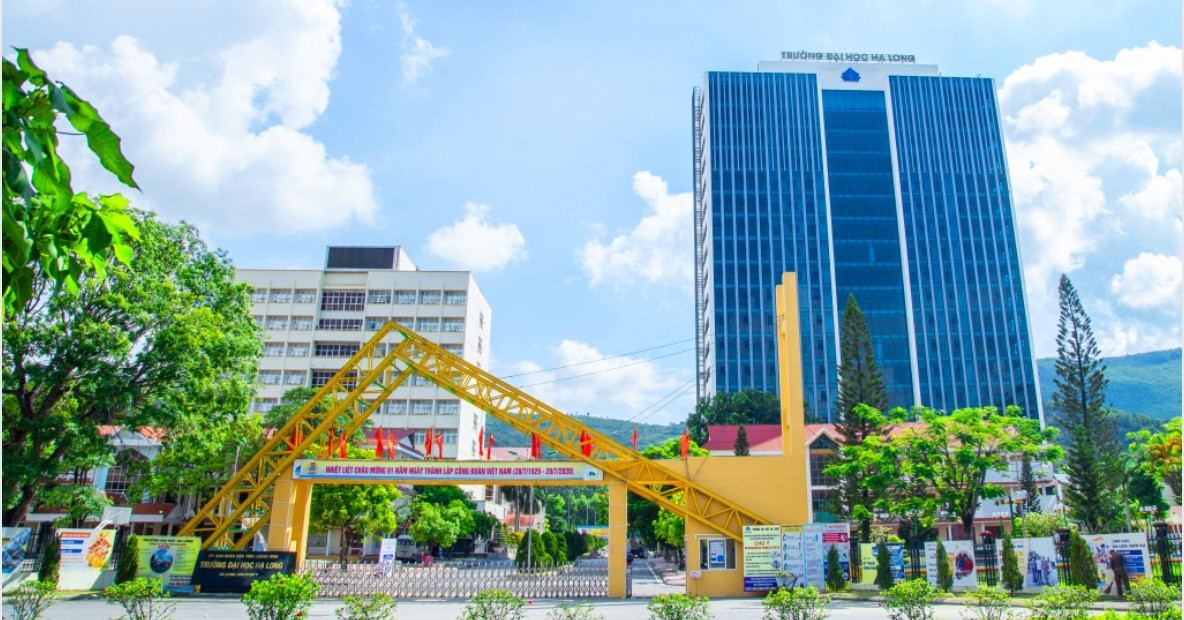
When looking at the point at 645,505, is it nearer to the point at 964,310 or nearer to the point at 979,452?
the point at 979,452

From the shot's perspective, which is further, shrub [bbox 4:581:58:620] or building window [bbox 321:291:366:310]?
building window [bbox 321:291:366:310]

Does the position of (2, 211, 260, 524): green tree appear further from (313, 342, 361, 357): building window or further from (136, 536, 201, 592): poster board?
(313, 342, 361, 357): building window

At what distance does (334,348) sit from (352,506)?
32.9 m

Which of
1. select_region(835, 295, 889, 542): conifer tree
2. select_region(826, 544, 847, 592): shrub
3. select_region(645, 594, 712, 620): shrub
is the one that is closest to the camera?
select_region(645, 594, 712, 620): shrub

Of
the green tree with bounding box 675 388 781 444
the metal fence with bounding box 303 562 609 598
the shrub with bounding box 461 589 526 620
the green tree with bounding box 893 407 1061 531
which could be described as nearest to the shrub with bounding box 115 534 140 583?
the metal fence with bounding box 303 562 609 598

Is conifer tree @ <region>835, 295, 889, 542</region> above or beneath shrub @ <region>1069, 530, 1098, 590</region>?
above

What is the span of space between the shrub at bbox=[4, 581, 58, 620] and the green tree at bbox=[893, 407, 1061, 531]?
82.4 ft

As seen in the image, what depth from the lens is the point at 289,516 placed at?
75.8 ft

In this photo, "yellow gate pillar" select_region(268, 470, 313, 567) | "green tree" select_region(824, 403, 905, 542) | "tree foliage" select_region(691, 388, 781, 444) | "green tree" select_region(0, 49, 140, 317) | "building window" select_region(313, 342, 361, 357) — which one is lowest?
"yellow gate pillar" select_region(268, 470, 313, 567)

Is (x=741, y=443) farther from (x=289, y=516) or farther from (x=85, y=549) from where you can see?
(x=85, y=549)

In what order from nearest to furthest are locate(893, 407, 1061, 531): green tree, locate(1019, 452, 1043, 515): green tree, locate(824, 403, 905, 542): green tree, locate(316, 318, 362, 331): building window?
locate(893, 407, 1061, 531): green tree → locate(824, 403, 905, 542): green tree → locate(1019, 452, 1043, 515): green tree → locate(316, 318, 362, 331): building window

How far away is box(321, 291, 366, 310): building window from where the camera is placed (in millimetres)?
65688

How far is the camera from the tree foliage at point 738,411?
64.8m

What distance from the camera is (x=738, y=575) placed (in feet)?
72.3
